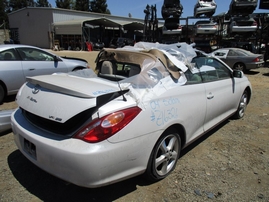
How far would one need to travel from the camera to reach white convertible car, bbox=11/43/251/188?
2.12 meters

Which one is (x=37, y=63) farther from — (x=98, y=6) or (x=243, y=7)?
(x=98, y=6)

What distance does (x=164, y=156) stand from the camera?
9.05 ft

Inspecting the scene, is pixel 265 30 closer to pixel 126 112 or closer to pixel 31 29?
pixel 126 112

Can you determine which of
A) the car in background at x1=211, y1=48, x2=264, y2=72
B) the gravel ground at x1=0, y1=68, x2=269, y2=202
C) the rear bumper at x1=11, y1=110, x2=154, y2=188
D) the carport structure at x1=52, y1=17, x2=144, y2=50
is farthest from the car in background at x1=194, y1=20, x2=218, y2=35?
the carport structure at x1=52, y1=17, x2=144, y2=50

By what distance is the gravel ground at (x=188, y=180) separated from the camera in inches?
101

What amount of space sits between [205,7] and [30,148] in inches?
717

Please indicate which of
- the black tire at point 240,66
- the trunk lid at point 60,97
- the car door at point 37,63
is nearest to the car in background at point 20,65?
the car door at point 37,63

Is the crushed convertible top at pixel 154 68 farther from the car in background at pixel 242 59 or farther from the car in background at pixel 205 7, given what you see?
the car in background at pixel 205 7

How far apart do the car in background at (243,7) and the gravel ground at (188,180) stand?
15.0m

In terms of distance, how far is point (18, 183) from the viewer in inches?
107

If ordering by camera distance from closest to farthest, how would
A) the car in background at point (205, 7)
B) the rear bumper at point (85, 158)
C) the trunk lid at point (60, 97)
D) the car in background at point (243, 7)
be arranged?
1. the rear bumper at point (85, 158)
2. the trunk lid at point (60, 97)
3. the car in background at point (243, 7)
4. the car in background at point (205, 7)

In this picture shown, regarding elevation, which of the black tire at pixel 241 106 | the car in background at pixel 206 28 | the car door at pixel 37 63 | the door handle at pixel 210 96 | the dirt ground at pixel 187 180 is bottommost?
the dirt ground at pixel 187 180

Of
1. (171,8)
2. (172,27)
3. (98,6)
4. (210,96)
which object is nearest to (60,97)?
(210,96)

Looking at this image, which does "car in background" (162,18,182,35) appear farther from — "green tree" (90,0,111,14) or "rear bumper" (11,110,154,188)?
"green tree" (90,0,111,14)
